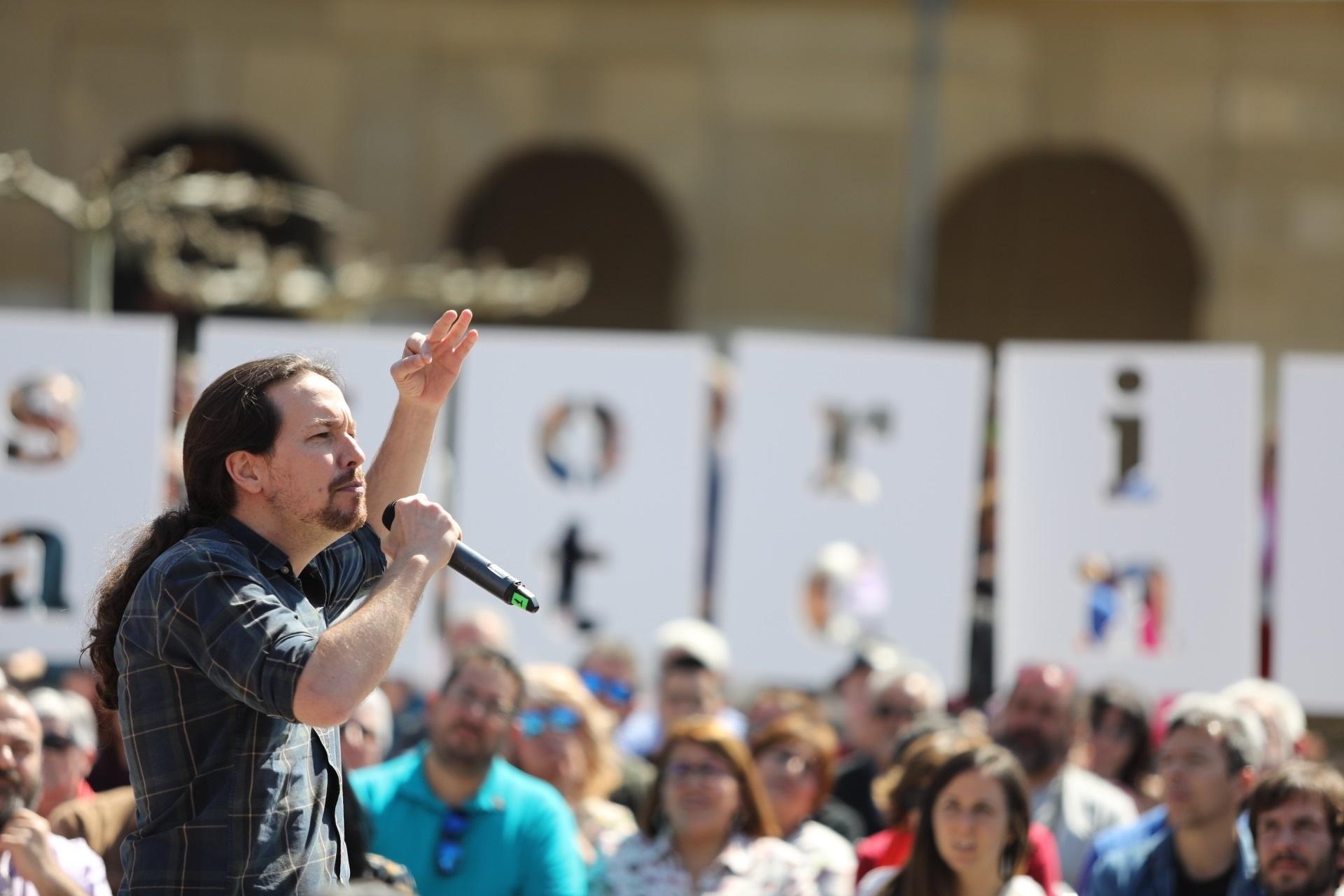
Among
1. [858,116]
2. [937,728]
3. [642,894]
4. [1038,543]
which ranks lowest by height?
[642,894]

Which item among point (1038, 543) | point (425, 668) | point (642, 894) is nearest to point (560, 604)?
point (425, 668)

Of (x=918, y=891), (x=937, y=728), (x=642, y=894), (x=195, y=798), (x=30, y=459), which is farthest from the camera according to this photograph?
(x=30, y=459)

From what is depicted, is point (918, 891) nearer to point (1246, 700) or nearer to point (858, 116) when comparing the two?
point (1246, 700)

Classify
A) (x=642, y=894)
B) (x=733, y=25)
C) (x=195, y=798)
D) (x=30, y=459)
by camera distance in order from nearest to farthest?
(x=195, y=798), (x=642, y=894), (x=30, y=459), (x=733, y=25)

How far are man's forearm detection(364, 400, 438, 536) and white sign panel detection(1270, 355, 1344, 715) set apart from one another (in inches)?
193

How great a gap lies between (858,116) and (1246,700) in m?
8.99

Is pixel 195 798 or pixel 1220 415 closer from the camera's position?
pixel 195 798

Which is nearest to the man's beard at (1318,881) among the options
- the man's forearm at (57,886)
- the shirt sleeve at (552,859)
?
the shirt sleeve at (552,859)

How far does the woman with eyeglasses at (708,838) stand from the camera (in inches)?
203

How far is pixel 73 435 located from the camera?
7137 mm

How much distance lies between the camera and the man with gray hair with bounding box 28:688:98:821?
490 centimetres

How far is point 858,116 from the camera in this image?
568 inches

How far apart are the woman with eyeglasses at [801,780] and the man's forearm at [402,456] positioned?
96.1 inches

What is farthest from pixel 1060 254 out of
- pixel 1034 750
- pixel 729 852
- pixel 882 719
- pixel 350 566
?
pixel 350 566
